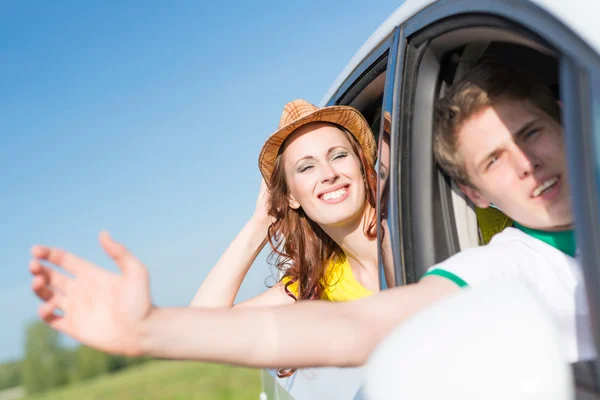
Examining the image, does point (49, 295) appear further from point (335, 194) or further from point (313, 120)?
point (313, 120)

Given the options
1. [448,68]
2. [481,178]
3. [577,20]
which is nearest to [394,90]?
[448,68]

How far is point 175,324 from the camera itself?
4.31ft

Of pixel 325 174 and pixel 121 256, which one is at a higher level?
pixel 325 174

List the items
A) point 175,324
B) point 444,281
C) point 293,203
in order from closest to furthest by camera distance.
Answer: point 175,324 < point 444,281 < point 293,203

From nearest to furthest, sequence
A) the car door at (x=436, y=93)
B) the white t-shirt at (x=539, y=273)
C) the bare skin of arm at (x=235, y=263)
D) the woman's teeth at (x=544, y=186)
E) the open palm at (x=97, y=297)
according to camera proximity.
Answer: the open palm at (x=97, y=297), the white t-shirt at (x=539, y=273), the woman's teeth at (x=544, y=186), the car door at (x=436, y=93), the bare skin of arm at (x=235, y=263)

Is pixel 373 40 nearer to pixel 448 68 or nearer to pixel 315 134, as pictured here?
pixel 448 68

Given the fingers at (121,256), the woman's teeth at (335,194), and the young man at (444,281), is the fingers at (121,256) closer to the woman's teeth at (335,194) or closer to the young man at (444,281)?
the young man at (444,281)

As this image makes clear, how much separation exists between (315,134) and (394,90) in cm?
109

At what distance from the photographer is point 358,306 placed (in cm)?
147

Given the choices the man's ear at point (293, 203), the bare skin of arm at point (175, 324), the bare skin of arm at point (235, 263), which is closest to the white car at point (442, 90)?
the bare skin of arm at point (175, 324)

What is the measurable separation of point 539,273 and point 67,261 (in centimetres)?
107

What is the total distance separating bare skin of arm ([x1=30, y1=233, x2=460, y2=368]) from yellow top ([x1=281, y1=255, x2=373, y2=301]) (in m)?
1.44

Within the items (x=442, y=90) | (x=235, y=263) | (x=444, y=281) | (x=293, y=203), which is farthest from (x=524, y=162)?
(x=235, y=263)

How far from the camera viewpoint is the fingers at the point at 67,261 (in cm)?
136
